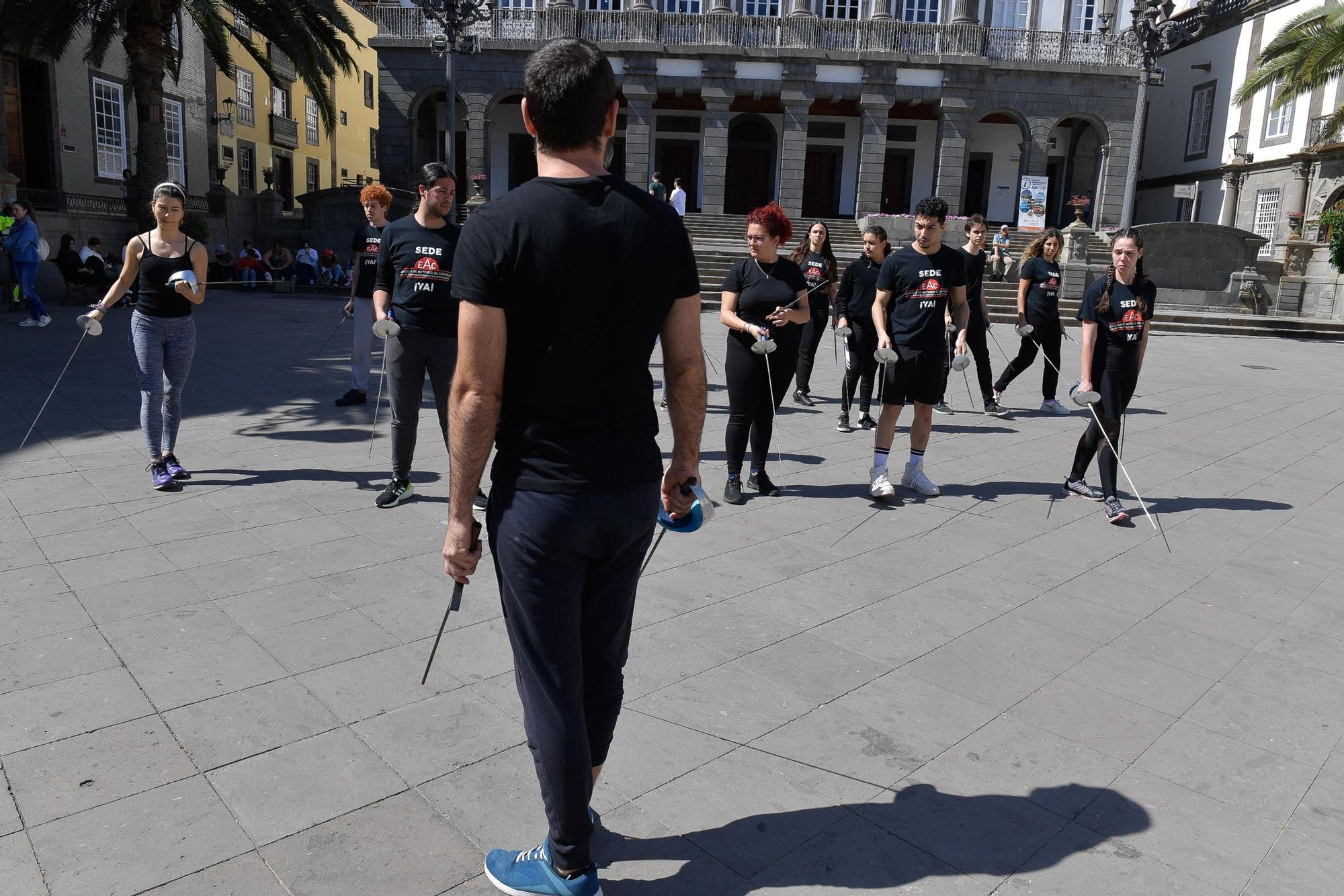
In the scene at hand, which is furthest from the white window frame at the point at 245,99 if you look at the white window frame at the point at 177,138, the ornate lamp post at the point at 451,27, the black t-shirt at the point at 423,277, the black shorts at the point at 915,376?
the black shorts at the point at 915,376

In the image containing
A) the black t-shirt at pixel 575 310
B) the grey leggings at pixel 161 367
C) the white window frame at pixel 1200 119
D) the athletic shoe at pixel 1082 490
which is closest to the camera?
the black t-shirt at pixel 575 310

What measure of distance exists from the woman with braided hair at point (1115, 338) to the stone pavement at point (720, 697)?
433 millimetres

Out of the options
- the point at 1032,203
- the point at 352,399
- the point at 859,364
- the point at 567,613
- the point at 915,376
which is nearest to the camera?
the point at 567,613

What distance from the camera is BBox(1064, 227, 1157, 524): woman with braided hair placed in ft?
20.5

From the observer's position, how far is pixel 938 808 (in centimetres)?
304

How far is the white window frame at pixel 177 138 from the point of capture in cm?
2977

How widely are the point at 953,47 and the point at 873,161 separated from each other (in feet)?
13.9

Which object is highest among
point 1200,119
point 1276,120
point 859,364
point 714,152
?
point 1200,119

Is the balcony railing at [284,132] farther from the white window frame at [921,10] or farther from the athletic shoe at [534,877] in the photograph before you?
the athletic shoe at [534,877]

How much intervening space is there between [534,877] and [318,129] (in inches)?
1796

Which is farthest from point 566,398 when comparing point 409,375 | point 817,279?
point 817,279

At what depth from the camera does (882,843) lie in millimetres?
2859

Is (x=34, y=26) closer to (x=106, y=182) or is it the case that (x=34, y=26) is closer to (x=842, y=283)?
(x=106, y=182)

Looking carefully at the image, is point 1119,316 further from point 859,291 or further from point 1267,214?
point 1267,214
